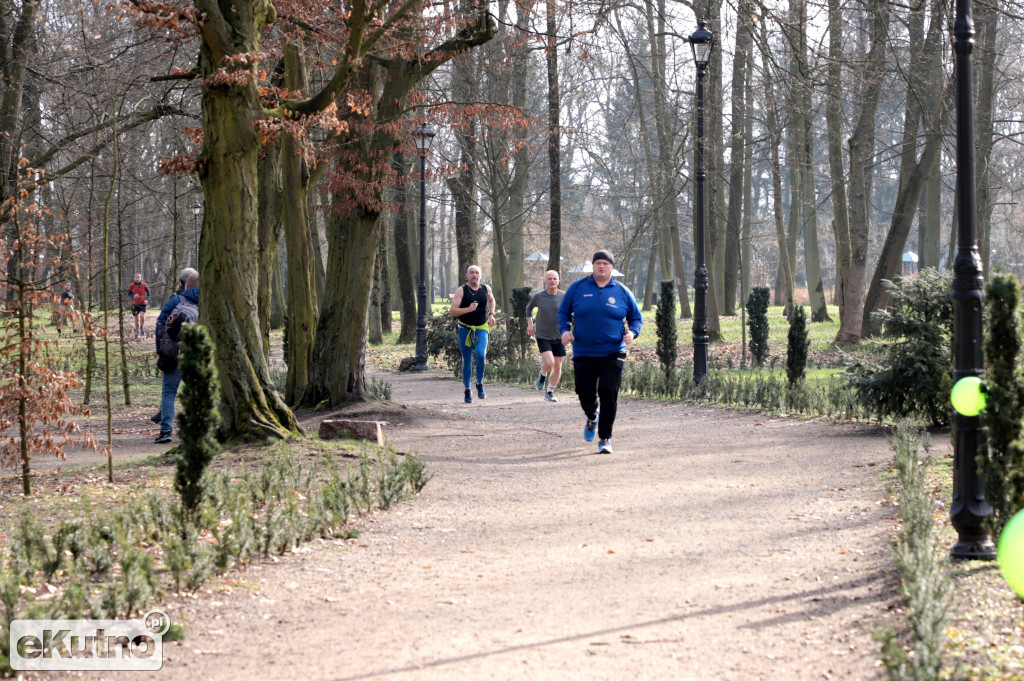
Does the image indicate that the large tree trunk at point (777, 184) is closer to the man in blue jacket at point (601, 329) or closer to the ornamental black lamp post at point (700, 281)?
the ornamental black lamp post at point (700, 281)

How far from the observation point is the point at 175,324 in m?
11.0

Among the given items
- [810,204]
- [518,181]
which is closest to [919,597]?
[518,181]

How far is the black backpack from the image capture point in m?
11.0

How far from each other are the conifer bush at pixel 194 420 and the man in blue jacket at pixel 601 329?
14.5 ft

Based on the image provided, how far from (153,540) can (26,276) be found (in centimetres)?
345

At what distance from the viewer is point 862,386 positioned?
432 inches

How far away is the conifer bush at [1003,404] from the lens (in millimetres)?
5664

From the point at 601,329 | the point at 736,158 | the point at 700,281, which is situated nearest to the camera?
the point at 601,329

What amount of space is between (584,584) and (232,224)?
18.7 feet

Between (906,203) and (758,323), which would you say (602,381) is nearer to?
(758,323)

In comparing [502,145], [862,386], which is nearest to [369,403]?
[862,386]

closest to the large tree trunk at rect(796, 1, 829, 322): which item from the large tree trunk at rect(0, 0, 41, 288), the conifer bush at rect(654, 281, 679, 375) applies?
the conifer bush at rect(654, 281, 679, 375)

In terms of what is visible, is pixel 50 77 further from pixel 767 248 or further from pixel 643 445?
pixel 767 248

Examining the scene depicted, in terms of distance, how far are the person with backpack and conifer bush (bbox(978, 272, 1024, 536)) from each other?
8.00 m
